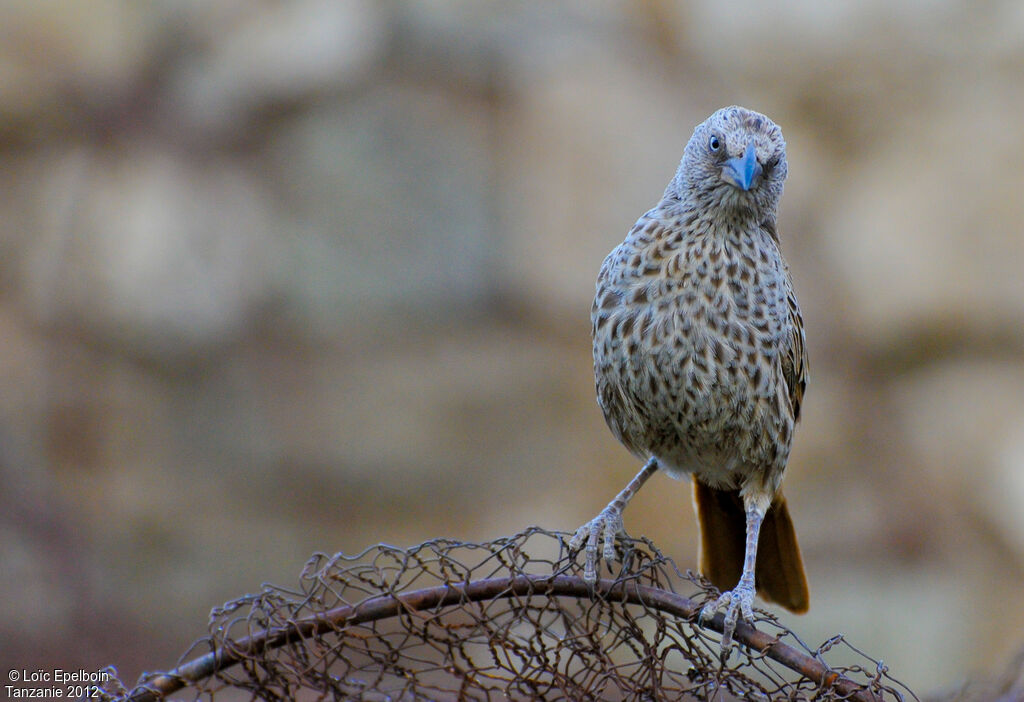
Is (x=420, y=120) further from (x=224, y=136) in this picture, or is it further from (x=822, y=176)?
(x=822, y=176)

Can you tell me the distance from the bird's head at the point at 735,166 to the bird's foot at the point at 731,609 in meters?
0.96

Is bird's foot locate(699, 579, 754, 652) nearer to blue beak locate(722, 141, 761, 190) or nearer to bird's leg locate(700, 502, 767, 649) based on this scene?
bird's leg locate(700, 502, 767, 649)

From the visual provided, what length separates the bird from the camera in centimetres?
261

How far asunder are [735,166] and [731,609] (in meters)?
1.06

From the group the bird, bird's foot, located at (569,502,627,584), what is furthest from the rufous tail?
bird's foot, located at (569,502,627,584)

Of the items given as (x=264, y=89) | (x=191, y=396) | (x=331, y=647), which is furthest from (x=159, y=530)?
(x=331, y=647)

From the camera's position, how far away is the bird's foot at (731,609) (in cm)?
219

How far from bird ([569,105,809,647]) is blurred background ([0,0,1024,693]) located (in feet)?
8.53

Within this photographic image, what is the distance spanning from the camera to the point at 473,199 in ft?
18.1

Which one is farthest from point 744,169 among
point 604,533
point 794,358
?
point 604,533

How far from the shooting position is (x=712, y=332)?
2602mm

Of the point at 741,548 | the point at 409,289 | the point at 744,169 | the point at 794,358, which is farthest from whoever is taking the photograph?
the point at 409,289

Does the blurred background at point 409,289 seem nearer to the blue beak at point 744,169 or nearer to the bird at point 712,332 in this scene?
the bird at point 712,332

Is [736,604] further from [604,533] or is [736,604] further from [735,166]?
[735,166]
